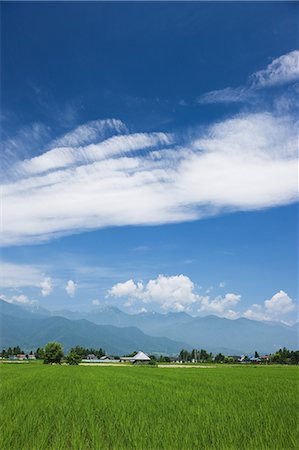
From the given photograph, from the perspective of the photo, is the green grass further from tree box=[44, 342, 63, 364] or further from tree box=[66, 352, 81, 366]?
tree box=[44, 342, 63, 364]

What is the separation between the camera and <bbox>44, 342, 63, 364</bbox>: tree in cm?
8469

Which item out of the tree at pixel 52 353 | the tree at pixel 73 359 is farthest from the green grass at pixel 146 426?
the tree at pixel 52 353

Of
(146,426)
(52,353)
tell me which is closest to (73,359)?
(52,353)

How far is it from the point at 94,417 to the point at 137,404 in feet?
8.33

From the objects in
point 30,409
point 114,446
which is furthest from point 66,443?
point 30,409

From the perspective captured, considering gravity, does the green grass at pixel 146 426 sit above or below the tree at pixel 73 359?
above

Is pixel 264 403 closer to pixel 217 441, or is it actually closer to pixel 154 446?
pixel 217 441

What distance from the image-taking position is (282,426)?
8.37 meters

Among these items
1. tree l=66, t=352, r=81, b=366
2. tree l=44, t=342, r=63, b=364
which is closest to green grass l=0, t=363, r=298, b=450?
tree l=66, t=352, r=81, b=366

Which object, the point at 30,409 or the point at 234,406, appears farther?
the point at 234,406

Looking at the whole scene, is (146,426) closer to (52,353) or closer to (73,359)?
(73,359)

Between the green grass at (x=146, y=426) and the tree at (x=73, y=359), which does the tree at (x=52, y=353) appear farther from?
the green grass at (x=146, y=426)

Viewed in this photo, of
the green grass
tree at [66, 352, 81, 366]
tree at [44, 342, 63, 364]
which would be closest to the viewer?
the green grass

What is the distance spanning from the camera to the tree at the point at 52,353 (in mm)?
84688
